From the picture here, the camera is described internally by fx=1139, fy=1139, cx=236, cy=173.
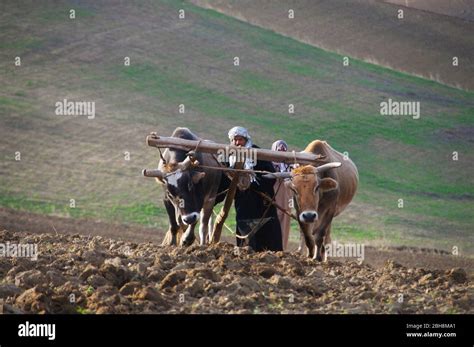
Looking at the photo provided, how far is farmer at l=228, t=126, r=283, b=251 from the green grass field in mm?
13701

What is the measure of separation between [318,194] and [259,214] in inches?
40.2

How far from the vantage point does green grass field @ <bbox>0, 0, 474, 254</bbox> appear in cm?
3303

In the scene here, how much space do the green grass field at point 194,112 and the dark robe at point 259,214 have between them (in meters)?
13.7

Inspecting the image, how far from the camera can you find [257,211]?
16.4m

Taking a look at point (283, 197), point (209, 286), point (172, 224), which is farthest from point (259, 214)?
point (209, 286)

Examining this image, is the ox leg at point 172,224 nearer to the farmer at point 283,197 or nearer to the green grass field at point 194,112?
the farmer at point 283,197

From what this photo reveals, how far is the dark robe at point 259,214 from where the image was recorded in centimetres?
1634

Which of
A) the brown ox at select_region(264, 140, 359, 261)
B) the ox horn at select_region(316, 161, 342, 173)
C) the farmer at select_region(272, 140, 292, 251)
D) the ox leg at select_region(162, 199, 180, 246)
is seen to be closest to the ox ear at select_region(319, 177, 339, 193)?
the brown ox at select_region(264, 140, 359, 261)

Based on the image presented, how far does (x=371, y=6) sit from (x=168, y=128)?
2220cm

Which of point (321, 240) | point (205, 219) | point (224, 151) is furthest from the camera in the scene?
point (205, 219)

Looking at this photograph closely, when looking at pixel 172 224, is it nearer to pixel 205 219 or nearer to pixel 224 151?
pixel 205 219
